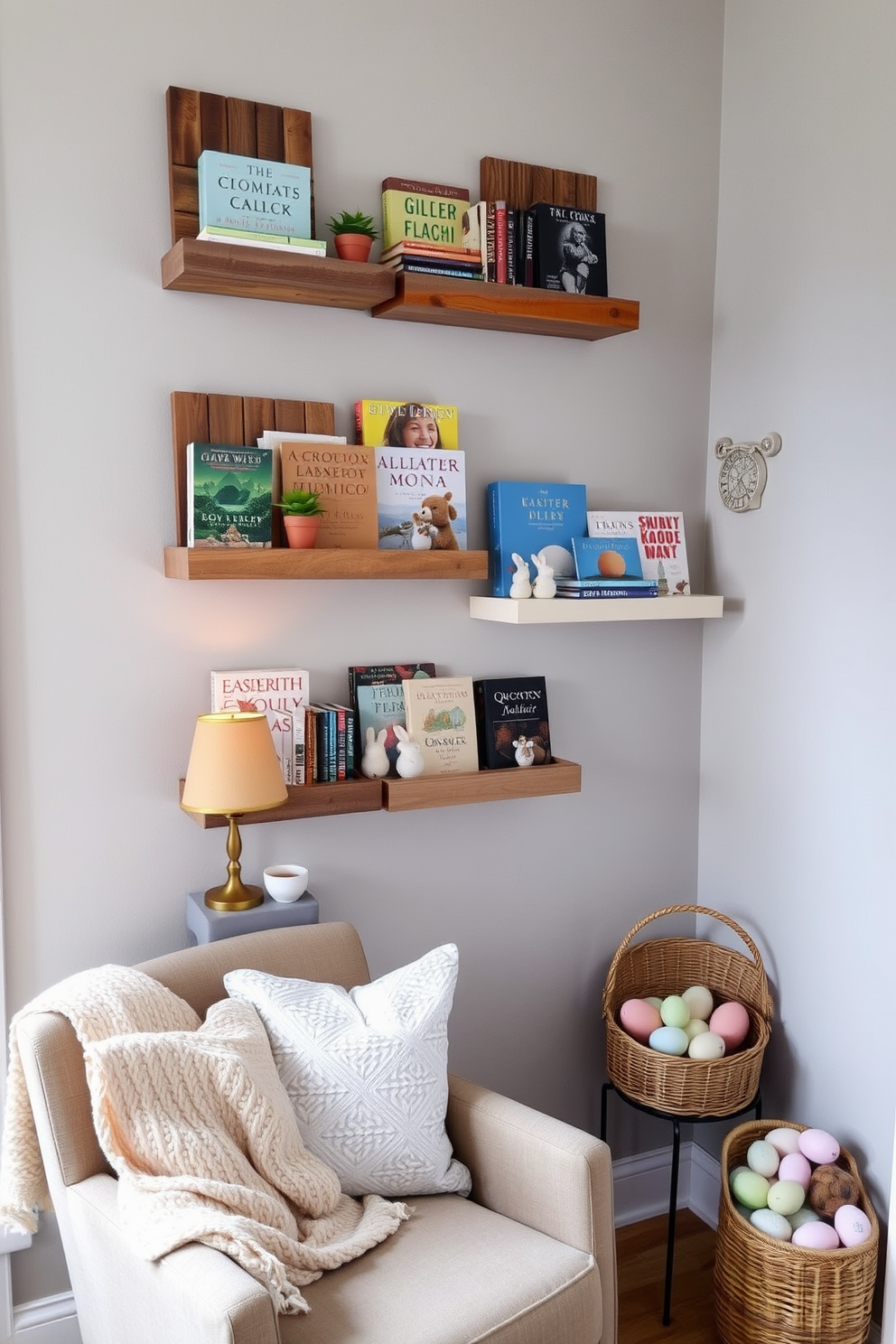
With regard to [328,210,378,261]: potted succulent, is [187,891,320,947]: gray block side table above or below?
below

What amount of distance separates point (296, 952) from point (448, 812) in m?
0.54

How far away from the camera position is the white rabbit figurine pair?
213cm

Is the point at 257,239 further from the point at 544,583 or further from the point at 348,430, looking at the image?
the point at 544,583

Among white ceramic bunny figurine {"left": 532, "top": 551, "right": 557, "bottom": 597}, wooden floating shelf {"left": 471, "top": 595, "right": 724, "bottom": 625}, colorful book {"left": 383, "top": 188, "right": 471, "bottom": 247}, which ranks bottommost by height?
wooden floating shelf {"left": 471, "top": 595, "right": 724, "bottom": 625}

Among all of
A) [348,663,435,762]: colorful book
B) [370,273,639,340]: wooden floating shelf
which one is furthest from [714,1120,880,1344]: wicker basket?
[370,273,639,340]: wooden floating shelf

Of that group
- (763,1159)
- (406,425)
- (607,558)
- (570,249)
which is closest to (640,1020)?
(763,1159)

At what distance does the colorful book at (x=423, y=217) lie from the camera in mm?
2107

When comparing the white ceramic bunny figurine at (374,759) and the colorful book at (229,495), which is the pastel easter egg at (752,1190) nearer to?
the white ceramic bunny figurine at (374,759)

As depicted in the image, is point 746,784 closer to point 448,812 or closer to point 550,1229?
point 448,812

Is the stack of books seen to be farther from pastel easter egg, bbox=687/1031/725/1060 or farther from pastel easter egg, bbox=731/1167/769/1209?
pastel easter egg, bbox=731/1167/769/1209

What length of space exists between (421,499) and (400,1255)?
1337 mm

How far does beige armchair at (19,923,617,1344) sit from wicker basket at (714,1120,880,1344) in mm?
461

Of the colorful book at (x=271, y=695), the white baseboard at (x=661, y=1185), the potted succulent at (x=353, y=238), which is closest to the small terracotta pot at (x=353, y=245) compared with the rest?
the potted succulent at (x=353, y=238)

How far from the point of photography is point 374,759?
2.13 metres
